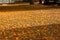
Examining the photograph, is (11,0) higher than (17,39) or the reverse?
the reverse

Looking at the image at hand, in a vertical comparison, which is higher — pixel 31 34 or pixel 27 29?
pixel 31 34

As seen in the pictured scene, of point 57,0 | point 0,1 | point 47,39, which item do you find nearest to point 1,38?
point 47,39

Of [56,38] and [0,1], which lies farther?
[0,1]

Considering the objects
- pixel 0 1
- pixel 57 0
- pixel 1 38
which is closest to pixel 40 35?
pixel 1 38

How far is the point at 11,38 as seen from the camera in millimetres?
8570

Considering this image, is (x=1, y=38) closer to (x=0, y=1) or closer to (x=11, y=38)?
(x=11, y=38)

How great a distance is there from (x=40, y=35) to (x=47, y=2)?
94.2 feet

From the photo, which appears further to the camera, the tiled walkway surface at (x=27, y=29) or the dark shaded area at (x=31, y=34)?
the tiled walkway surface at (x=27, y=29)

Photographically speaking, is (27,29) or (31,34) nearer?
(31,34)

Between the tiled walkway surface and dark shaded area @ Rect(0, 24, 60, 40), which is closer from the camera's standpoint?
dark shaded area @ Rect(0, 24, 60, 40)

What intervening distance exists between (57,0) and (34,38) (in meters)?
27.4

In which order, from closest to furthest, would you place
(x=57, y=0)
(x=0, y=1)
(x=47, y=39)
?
→ (x=47, y=39), (x=57, y=0), (x=0, y=1)

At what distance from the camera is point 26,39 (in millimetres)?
8281

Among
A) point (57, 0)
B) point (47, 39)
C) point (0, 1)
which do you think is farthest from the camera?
point (0, 1)
